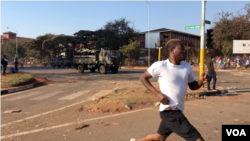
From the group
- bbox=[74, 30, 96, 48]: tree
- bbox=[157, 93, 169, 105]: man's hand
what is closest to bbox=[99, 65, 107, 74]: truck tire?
bbox=[157, 93, 169, 105]: man's hand

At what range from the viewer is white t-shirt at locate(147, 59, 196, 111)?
122 inches

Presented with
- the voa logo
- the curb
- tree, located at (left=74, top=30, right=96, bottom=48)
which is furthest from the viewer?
tree, located at (left=74, top=30, right=96, bottom=48)

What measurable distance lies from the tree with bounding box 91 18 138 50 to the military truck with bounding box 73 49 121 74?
15585 mm

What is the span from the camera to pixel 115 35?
42.1 meters

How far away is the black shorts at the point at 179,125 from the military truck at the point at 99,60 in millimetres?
20668

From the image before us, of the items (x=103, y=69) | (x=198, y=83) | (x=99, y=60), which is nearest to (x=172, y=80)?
(x=198, y=83)

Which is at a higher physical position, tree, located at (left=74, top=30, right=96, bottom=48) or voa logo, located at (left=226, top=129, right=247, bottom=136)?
tree, located at (left=74, top=30, right=96, bottom=48)

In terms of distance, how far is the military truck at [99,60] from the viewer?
2395cm

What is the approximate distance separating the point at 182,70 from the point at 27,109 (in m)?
6.53

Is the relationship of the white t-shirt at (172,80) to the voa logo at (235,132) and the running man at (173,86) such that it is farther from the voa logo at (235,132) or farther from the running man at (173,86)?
the voa logo at (235,132)

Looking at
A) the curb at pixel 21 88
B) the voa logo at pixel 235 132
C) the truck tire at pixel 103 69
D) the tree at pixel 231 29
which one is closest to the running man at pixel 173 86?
the voa logo at pixel 235 132

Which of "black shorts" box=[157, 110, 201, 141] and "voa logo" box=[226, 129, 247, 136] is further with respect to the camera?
"voa logo" box=[226, 129, 247, 136]

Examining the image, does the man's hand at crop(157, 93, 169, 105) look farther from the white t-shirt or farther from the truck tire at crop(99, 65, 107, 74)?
the truck tire at crop(99, 65, 107, 74)

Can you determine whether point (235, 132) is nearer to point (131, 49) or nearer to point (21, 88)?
point (21, 88)
